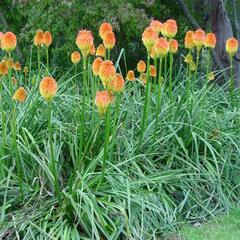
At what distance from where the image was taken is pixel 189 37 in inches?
218

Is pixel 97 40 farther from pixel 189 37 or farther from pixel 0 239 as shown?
pixel 0 239

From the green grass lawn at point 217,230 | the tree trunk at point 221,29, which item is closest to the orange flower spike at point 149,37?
the green grass lawn at point 217,230

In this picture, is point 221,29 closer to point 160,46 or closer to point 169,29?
point 169,29

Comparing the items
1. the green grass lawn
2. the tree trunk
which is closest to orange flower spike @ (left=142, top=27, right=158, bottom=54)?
the green grass lawn

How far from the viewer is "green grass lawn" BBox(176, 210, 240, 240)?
460 cm

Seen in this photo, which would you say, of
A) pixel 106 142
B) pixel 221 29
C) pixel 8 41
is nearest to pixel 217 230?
pixel 106 142

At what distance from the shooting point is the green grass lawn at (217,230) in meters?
4.60

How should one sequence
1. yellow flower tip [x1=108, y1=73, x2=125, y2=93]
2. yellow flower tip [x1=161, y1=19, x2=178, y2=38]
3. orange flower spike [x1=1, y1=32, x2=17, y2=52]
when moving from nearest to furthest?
1. yellow flower tip [x1=108, y1=73, x2=125, y2=93]
2. orange flower spike [x1=1, y1=32, x2=17, y2=52]
3. yellow flower tip [x1=161, y1=19, x2=178, y2=38]

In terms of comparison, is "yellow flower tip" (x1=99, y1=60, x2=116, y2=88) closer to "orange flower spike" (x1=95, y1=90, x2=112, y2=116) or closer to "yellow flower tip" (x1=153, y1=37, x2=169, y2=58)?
"orange flower spike" (x1=95, y1=90, x2=112, y2=116)

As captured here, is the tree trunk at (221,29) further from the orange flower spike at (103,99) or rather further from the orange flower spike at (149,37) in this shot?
the orange flower spike at (103,99)

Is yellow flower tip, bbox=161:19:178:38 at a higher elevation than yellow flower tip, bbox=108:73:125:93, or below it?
higher

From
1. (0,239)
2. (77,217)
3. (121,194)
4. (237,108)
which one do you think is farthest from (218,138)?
(0,239)

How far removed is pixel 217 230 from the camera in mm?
4738

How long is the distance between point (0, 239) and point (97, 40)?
551 cm
